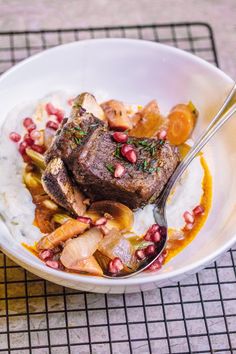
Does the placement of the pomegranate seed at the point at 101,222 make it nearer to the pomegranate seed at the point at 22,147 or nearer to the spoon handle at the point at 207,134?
the spoon handle at the point at 207,134

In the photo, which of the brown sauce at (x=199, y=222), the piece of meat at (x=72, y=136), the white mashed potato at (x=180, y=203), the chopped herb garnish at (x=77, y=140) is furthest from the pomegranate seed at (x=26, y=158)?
the brown sauce at (x=199, y=222)

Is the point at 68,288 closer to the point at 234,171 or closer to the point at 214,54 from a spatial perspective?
the point at 234,171

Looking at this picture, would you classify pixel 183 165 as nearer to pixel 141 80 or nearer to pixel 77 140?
pixel 77 140

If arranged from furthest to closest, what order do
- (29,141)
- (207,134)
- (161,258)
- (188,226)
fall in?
(29,141) < (207,134) < (188,226) < (161,258)

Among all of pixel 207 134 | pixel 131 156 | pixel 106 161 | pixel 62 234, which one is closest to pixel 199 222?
pixel 207 134

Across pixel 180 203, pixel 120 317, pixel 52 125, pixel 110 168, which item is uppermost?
pixel 110 168
